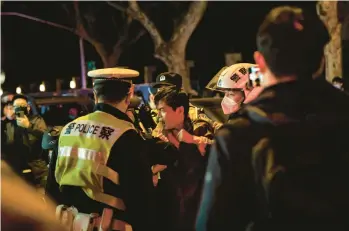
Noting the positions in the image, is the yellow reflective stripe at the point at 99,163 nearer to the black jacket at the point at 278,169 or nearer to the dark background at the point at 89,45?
the black jacket at the point at 278,169

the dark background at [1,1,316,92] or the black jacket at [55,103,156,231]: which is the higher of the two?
the dark background at [1,1,316,92]

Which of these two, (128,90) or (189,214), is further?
(189,214)

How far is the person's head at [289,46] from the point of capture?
6.32ft

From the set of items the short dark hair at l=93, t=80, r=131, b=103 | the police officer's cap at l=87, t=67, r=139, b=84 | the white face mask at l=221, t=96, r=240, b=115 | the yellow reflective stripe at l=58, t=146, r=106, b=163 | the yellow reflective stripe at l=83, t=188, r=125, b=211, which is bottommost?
the yellow reflective stripe at l=83, t=188, r=125, b=211

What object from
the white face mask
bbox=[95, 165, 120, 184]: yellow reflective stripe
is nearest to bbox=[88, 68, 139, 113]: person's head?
bbox=[95, 165, 120, 184]: yellow reflective stripe

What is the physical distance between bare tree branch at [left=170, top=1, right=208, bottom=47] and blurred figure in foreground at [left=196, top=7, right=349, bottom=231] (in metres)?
14.7

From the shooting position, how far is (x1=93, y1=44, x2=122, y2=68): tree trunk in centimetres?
2662

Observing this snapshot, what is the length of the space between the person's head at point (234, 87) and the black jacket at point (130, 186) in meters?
0.99

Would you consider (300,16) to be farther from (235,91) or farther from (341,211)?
(235,91)

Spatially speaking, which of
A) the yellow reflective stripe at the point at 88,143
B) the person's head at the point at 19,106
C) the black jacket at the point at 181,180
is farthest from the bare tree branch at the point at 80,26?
the yellow reflective stripe at the point at 88,143

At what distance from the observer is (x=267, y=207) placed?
188cm

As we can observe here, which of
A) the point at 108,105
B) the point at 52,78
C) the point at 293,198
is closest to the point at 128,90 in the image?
the point at 108,105

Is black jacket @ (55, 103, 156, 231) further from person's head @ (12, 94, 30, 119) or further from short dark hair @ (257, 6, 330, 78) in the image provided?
person's head @ (12, 94, 30, 119)

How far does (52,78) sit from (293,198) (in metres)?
37.7
